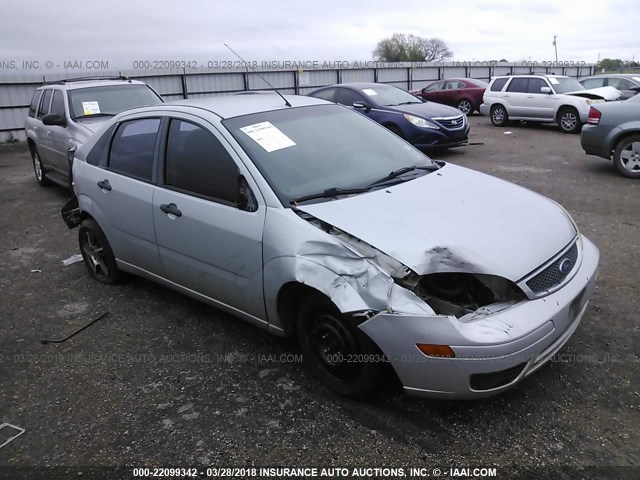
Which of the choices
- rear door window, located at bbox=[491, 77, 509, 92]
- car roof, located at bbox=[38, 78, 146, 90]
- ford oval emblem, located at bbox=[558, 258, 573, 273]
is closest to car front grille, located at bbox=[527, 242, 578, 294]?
ford oval emblem, located at bbox=[558, 258, 573, 273]

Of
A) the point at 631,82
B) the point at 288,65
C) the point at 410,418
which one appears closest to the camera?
the point at 410,418

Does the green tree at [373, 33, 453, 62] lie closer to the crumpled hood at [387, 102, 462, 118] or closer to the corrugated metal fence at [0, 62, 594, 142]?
the corrugated metal fence at [0, 62, 594, 142]

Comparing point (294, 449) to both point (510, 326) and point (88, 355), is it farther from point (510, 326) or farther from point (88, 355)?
point (88, 355)

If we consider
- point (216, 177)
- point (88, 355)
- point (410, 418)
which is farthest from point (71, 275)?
point (410, 418)

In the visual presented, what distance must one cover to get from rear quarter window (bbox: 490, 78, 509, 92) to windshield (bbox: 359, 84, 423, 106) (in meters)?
5.22

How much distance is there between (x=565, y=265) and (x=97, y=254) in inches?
156

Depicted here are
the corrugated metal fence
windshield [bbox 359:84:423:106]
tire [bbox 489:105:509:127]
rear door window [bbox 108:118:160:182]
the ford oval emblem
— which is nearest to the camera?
the ford oval emblem

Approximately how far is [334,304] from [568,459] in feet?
4.44

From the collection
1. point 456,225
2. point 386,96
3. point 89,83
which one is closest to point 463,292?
point 456,225

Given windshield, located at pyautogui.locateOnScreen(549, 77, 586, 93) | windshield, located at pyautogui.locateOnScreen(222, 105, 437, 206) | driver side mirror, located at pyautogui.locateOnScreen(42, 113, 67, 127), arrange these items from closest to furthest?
windshield, located at pyautogui.locateOnScreen(222, 105, 437, 206), driver side mirror, located at pyautogui.locateOnScreen(42, 113, 67, 127), windshield, located at pyautogui.locateOnScreen(549, 77, 586, 93)

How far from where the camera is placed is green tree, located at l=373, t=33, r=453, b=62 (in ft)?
191

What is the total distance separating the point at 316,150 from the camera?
356cm

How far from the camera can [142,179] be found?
4039 mm

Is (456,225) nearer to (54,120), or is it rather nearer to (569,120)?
(54,120)
